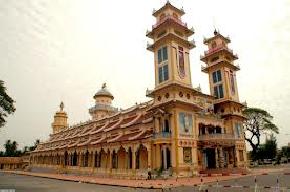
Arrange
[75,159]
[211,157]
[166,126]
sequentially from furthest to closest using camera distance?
[75,159]
[211,157]
[166,126]

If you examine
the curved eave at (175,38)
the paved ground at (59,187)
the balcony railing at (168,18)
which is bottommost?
the paved ground at (59,187)

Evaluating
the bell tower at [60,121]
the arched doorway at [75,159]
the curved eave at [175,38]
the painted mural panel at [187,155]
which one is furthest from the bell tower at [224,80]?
the bell tower at [60,121]

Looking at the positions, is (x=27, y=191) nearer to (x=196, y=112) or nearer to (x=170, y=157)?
(x=170, y=157)

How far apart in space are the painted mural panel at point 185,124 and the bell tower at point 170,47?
13.9 ft

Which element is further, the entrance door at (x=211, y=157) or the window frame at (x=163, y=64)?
the entrance door at (x=211, y=157)

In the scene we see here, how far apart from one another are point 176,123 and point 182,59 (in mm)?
9785

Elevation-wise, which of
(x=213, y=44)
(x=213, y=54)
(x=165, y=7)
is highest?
(x=165, y=7)

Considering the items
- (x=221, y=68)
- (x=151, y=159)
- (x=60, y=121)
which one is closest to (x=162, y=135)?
(x=151, y=159)

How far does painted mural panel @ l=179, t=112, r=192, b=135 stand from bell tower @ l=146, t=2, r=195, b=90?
424cm

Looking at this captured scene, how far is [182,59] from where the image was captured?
127ft

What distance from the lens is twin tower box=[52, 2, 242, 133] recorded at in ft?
122

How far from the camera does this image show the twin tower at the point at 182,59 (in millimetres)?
37250

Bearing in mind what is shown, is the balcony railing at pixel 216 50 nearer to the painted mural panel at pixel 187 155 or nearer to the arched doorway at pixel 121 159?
the painted mural panel at pixel 187 155

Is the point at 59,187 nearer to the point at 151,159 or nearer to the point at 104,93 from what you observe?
the point at 151,159
